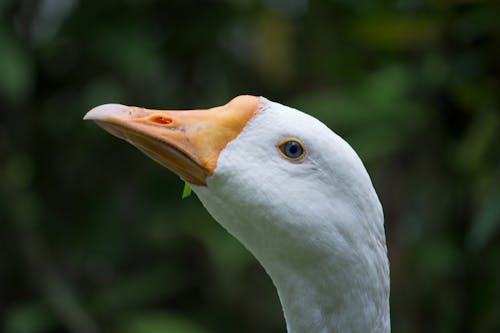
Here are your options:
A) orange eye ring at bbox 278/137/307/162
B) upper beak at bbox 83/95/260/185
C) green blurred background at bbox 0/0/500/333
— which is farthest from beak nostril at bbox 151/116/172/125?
green blurred background at bbox 0/0/500/333

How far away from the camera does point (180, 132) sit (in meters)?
1.26

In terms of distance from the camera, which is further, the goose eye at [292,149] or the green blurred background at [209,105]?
the green blurred background at [209,105]

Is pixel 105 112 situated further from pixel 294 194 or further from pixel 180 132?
pixel 294 194

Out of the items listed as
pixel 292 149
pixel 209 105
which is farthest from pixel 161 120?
pixel 209 105

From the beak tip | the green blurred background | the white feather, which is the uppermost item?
the beak tip

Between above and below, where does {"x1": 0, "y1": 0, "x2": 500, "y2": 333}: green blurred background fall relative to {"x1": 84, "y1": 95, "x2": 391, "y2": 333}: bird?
below

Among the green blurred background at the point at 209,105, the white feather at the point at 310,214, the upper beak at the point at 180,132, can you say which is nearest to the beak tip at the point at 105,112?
the upper beak at the point at 180,132

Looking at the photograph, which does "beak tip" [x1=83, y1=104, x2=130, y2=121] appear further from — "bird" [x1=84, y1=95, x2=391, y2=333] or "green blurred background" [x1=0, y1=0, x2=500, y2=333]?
"green blurred background" [x1=0, y1=0, x2=500, y2=333]

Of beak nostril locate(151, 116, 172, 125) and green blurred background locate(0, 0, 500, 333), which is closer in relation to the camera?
beak nostril locate(151, 116, 172, 125)

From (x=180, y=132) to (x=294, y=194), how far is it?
0.65 feet

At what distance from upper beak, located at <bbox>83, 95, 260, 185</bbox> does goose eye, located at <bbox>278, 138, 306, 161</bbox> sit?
0.07 m

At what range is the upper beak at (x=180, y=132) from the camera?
1.23 m

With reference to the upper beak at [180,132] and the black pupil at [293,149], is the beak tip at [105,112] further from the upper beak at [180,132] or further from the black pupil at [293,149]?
the black pupil at [293,149]

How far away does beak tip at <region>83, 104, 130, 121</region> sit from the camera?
47.8 inches
